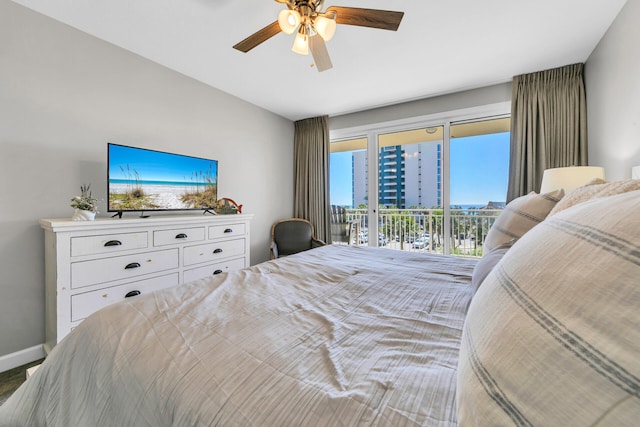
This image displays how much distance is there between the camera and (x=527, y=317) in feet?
1.24

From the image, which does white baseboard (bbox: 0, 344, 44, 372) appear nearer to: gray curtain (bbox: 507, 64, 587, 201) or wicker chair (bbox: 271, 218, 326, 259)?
wicker chair (bbox: 271, 218, 326, 259)

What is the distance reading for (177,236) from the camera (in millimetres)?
2416

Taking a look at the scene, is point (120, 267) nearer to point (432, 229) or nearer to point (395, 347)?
point (395, 347)

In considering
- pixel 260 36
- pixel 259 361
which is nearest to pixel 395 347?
pixel 259 361

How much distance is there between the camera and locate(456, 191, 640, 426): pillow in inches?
11.1

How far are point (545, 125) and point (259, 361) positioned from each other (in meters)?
3.62

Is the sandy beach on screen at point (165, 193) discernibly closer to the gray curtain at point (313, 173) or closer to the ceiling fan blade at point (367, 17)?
the gray curtain at point (313, 173)

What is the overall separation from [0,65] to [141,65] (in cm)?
97

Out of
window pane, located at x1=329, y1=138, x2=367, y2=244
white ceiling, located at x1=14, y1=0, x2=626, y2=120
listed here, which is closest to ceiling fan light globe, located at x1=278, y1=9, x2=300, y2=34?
white ceiling, located at x1=14, y1=0, x2=626, y2=120

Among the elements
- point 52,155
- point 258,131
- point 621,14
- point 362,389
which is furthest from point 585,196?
point 258,131

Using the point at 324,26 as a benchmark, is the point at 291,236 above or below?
below

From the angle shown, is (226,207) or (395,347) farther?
(226,207)

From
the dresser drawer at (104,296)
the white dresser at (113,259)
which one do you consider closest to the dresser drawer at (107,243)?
the white dresser at (113,259)

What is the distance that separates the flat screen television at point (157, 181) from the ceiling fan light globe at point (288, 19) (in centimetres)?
169
